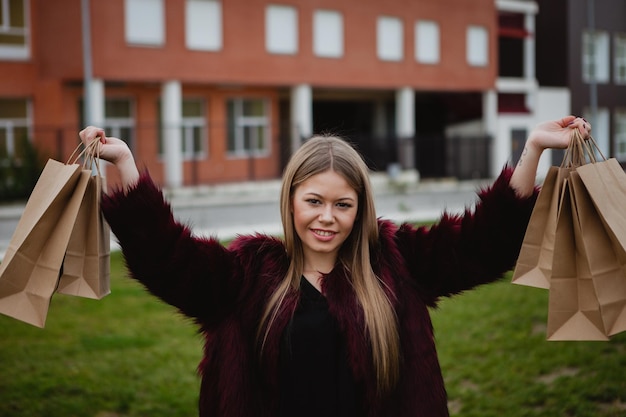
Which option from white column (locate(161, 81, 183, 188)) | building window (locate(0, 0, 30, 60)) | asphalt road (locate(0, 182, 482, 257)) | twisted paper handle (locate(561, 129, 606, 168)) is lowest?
asphalt road (locate(0, 182, 482, 257))

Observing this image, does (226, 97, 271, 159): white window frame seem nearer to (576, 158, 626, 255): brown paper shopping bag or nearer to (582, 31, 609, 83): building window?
(582, 31, 609, 83): building window

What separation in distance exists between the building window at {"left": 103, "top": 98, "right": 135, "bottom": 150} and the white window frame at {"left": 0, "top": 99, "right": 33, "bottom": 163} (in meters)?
2.32

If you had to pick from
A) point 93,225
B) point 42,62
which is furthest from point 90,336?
point 42,62

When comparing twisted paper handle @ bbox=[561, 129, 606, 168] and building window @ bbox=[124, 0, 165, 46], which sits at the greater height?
building window @ bbox=[124, 0, 165, 46]

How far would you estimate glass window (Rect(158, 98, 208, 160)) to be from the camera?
26453 millimetres

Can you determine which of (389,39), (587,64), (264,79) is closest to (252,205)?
(264,79)

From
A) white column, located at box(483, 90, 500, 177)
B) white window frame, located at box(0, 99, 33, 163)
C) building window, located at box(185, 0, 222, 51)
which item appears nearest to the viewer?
white window frame, located at box(0, 99, 33, 163)

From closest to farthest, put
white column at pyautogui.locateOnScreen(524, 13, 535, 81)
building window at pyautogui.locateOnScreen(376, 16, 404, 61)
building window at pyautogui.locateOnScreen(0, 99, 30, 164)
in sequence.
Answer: building window at pyautogui.locateOnScreen(0, 99, 30, 164)
building window at pyautogui.locateOnScreen(376, 16, 404, 61)
white column at pyautogui.locateOnScreen(524, 13, 535, 81)

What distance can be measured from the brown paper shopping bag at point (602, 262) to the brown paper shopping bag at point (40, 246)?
165 cm

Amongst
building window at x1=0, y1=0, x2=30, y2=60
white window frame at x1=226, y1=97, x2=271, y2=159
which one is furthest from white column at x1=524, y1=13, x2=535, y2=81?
building window at x1=0, y1=0, x2=30, y2=60

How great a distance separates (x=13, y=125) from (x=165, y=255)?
75.3 feet

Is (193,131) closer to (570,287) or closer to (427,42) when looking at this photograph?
(427,42)

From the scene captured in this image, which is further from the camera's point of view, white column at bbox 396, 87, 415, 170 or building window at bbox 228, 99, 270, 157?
white column at bbox 396, 87, 415, 170

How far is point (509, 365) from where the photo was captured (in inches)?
241
